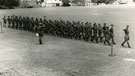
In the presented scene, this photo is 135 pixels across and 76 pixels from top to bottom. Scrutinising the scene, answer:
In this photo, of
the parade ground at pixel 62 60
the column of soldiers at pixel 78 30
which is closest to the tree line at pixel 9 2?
the column of soldiers at pixel 78 30

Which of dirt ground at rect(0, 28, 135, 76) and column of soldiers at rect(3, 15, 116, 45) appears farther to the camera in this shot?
column of soldiers at rect(3, 15, 116, 45)

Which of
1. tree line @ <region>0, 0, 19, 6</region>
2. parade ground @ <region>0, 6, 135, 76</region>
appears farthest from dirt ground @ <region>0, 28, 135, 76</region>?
tree line @ <region>0, 0, 19, 6</region>

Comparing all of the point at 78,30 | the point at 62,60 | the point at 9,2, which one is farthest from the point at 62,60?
the point at 9,2

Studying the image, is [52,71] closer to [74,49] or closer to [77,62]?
[77,62]

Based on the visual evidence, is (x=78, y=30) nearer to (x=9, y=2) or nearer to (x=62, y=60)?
(x=62, y=60)

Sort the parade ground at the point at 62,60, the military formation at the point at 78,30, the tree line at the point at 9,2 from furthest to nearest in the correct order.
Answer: the tree line at the point at 9,2 → the military formation at the point at 78,30 → the parade ground at the point at 62,60

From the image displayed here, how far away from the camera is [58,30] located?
2962 centimetres

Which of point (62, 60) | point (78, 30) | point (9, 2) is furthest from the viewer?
point (9, 2)

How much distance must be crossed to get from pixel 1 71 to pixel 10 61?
237 cm

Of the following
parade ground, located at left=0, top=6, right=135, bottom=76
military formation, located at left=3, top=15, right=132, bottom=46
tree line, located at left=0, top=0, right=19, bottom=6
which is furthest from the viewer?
tree line, located at left=0, top=0, right=19, bottom=6

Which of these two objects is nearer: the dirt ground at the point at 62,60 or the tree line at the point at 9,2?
the dirt ground at the point at 62,60

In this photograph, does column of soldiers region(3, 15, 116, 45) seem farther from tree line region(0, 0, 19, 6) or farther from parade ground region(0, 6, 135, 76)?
tree line region(0, 0, 19, 6)

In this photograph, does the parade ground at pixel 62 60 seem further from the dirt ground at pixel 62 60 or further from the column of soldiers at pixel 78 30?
the column of soldiers at pixel 78 30

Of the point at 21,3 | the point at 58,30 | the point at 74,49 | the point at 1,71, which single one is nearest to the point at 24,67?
the point at 1,71
